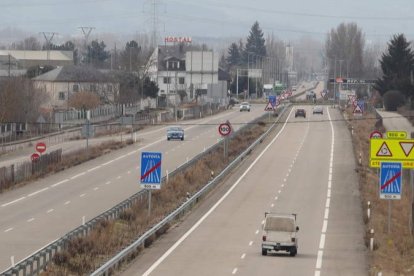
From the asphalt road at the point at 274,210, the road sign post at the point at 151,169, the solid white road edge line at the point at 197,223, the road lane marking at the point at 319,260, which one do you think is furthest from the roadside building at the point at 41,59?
the road lane marking at the point at 319,260

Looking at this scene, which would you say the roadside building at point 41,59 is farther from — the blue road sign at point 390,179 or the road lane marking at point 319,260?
the road lane marking at point 319,260

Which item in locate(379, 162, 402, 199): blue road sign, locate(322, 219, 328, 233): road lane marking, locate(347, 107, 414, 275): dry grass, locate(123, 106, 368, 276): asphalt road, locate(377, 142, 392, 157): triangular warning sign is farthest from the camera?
locate(322, 219, 328, 233): road lane marking

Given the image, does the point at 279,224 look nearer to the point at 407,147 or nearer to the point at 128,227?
the point at 128,227

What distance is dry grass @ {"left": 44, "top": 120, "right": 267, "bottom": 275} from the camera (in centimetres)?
2475

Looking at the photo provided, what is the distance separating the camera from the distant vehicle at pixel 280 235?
29.0m

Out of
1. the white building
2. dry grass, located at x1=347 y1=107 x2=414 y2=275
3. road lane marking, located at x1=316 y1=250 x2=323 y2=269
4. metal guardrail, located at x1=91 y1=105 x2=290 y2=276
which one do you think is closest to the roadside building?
the white building

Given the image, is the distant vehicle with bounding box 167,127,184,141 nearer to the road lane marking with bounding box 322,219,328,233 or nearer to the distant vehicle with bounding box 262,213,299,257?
the road lane marking with bounding box 322,219,328,233

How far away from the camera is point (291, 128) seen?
94.1m

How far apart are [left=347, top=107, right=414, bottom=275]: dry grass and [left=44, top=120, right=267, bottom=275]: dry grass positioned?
22.0ft

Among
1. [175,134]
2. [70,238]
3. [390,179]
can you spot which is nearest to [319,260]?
[390,179]

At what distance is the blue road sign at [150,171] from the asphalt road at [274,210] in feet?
5.63

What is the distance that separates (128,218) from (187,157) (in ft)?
94.6

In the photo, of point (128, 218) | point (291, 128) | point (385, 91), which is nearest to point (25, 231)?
point (128, 218)

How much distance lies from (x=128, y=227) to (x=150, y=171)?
187 cm
